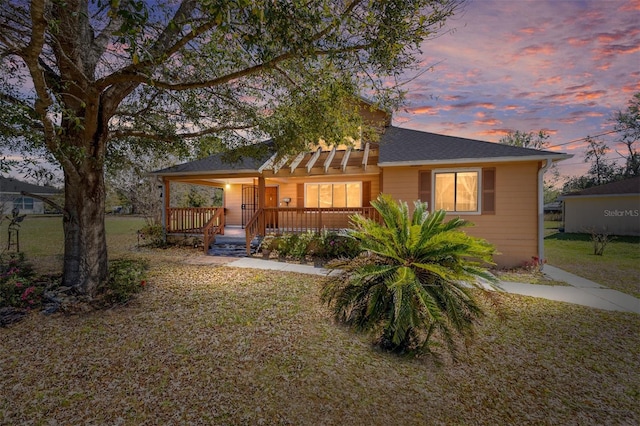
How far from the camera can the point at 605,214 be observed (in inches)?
730

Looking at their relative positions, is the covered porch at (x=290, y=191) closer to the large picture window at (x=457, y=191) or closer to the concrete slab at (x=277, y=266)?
the concrete slab at (x=277, y=266)

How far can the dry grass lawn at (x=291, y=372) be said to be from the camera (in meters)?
2.62

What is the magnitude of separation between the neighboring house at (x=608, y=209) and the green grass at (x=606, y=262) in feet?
8.52

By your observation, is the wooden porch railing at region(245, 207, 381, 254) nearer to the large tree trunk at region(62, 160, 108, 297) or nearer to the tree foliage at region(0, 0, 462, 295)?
the tree foliage at region(0, 0, 462, 295)

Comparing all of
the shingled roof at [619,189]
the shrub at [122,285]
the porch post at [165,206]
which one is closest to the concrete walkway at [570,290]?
the shrub at [122,285]

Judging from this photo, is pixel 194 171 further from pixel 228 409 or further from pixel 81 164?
pixel 228 409

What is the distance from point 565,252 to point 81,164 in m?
17.3

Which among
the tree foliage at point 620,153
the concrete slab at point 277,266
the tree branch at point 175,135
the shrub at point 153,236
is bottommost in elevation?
the concrete slab at point 277,266

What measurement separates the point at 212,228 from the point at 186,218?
1.37m

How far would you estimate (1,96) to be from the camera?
434cm

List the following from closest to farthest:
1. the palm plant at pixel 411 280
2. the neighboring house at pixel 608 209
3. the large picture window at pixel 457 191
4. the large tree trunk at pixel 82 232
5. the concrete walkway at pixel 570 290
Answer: the palm plant at pixel 411 280 → the large tree trunk at pixel 82 232 → the concrete walkway at pixel 570 290 → the large picture window at pixel 457 191 → the neighboring house at pixel 608 209

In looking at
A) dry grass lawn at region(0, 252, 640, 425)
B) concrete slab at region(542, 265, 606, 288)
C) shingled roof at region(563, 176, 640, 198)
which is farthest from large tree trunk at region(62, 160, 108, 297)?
shingled roof at region(563, 176, 640, 198)

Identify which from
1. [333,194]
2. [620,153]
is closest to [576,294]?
[333,194]

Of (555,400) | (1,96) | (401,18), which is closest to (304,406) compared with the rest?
(555,400)
